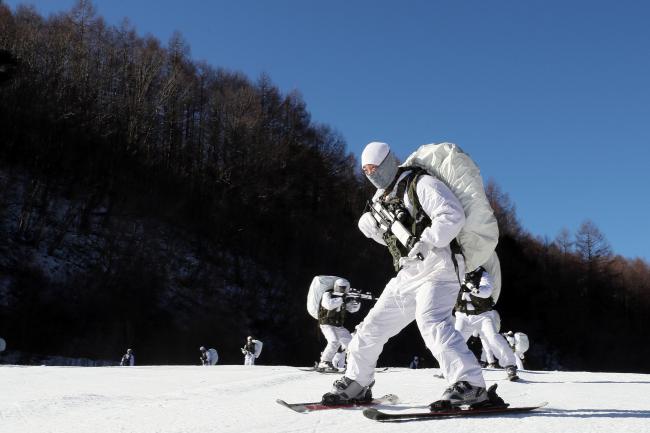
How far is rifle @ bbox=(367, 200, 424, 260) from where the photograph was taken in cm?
404

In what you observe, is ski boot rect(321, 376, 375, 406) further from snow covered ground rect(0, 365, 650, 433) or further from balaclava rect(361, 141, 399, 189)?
balaclava rect(361, 141, 399, 189)

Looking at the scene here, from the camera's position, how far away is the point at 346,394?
411 centimetres

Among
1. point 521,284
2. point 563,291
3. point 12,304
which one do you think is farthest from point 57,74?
point 563,291

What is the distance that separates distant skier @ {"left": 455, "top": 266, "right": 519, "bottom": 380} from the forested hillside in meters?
17.3

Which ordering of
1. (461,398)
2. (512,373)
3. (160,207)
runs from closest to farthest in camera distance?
(461,398), (512,373), (160,207)

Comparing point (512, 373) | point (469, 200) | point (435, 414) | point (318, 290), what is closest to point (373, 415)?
point (435, 414)

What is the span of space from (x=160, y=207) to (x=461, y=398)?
1162 inches

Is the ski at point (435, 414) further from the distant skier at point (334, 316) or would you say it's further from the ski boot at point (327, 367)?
the distant skier at point (334, 316)

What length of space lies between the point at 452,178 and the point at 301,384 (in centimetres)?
357

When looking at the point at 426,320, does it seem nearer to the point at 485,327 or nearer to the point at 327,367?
the point at 485,327

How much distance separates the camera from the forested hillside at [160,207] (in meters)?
24.7

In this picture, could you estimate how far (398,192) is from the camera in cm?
425

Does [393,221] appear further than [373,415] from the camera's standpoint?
Yes

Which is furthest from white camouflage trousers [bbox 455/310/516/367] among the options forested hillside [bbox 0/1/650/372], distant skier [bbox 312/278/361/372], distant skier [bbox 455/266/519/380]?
forested hillside [bbox 0/1/650/372]
